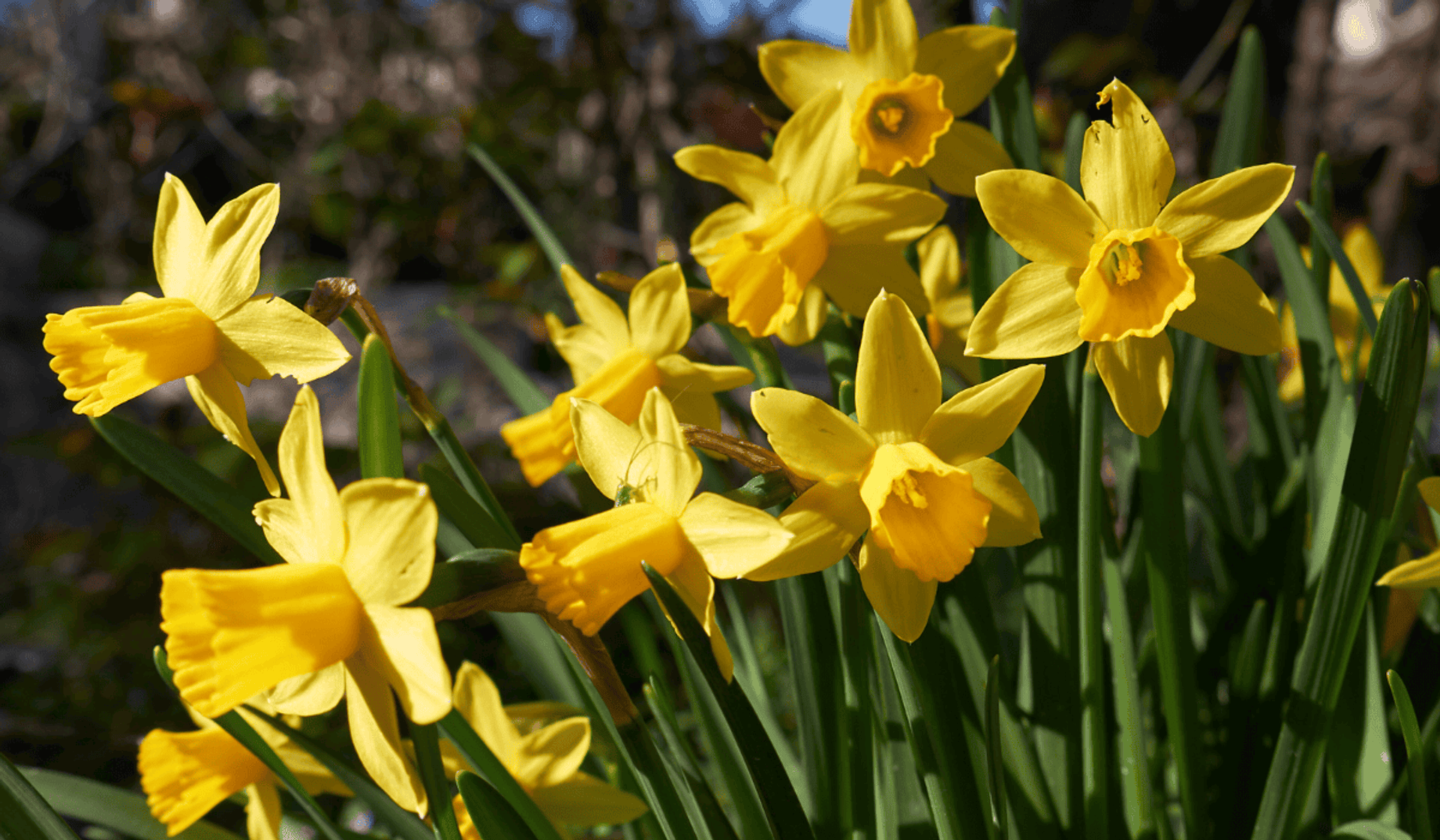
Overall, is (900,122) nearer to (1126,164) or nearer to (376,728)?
(1126,164)

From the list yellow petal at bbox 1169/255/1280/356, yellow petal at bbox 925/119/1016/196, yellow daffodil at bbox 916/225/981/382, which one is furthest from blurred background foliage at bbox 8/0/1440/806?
yellow petal at bbox 1169/255/1280/356

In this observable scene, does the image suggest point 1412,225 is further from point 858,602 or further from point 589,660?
point 589,660

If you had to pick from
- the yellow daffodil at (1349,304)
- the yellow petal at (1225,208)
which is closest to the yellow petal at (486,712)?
the yellow petal at (1225,208)

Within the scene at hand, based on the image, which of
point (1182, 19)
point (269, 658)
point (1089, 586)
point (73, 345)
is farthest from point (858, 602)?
point (1182, 19)

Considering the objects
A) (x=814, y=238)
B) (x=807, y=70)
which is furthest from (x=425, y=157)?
(x=814, y=238)

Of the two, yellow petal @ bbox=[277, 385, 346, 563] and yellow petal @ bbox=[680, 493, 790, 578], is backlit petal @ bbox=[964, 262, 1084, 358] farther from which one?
yellow petal @ bbox=[277, 385, 346, 563]

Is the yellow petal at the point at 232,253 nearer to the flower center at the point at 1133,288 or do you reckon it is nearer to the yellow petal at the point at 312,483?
the yellow petal at the point at 312,483

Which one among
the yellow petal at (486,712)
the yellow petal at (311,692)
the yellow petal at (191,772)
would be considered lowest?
the yellow petal at (191,772)

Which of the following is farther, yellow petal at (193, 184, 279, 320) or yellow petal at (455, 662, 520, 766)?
yellow petal at (455, 662, 520, 766)
